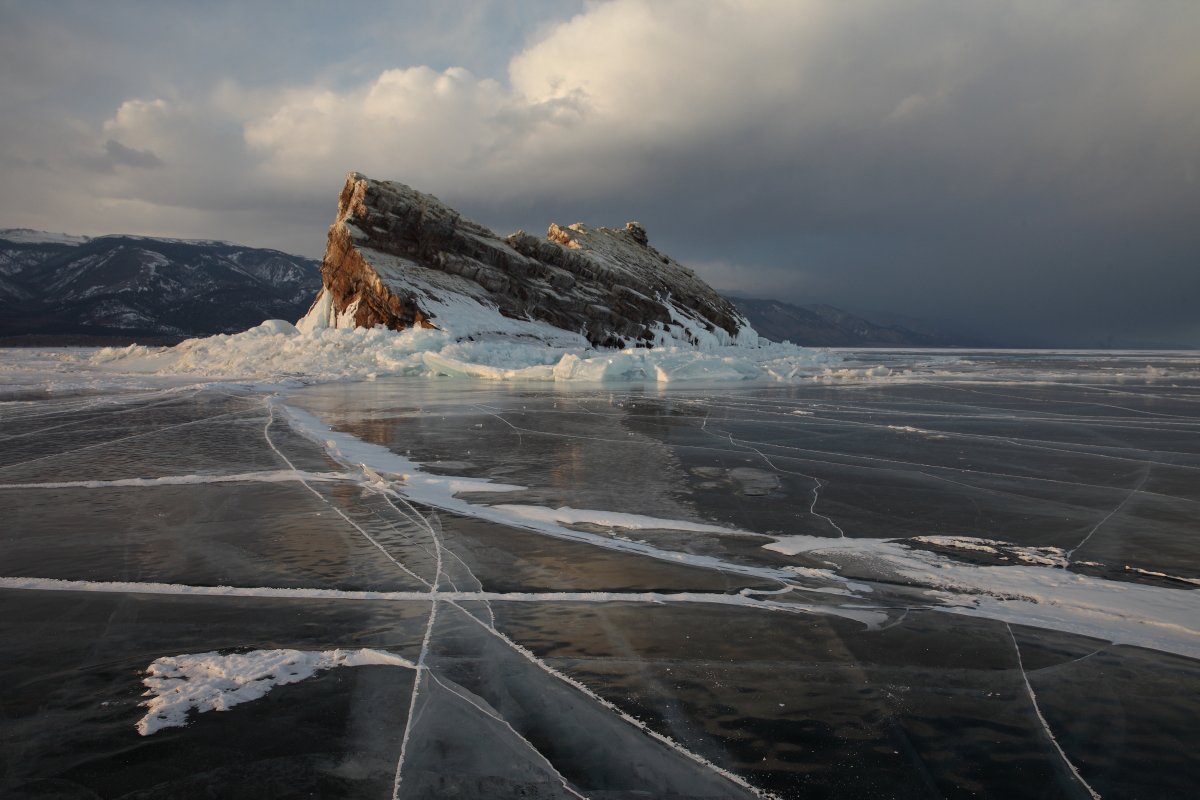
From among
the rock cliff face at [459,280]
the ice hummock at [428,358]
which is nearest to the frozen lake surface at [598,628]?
the ice hummock at [428,358]

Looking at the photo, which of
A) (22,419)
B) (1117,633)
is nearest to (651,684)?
(1117,633)

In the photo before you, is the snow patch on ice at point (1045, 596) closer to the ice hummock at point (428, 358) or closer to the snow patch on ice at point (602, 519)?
the snow patch on ice at point (602, 519)

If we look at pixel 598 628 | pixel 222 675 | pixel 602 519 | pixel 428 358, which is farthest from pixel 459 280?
pixel 222 675

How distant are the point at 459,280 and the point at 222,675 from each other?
127 ft

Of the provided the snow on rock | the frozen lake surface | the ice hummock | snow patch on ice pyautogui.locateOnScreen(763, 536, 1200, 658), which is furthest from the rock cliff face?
the snow on rock

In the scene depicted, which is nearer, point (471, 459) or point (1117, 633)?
point (1117, 633)

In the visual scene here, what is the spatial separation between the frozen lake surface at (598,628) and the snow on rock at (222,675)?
15mm

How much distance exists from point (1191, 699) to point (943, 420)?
10291mm

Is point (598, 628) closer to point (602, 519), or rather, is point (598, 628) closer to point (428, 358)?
point (602, 519)

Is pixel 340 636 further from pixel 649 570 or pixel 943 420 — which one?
pixel 943 420

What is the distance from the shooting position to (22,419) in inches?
475

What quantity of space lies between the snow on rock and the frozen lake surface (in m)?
0.02

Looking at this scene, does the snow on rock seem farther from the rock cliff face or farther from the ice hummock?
the rock cliff face

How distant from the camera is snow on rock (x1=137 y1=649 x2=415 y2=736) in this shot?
2.52m
